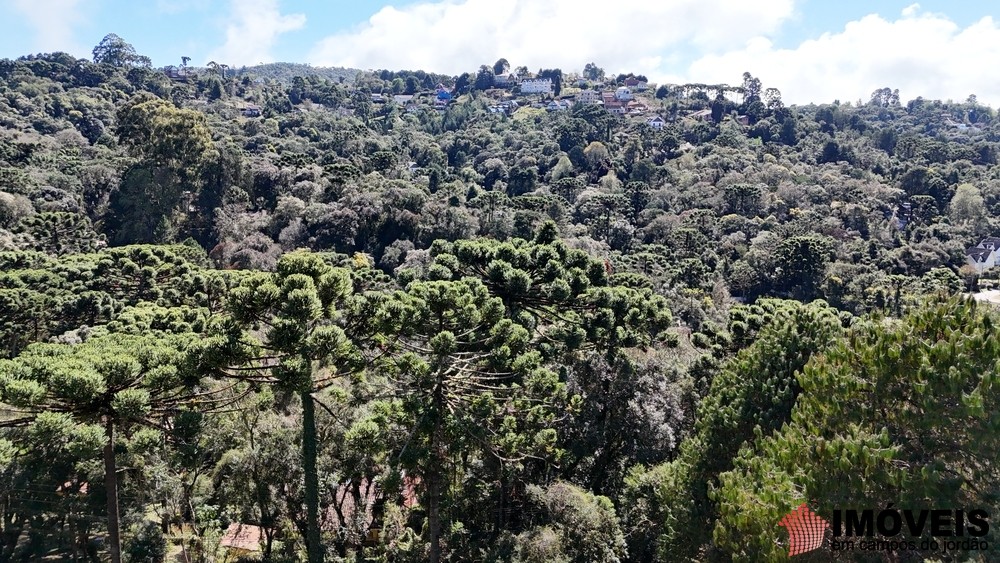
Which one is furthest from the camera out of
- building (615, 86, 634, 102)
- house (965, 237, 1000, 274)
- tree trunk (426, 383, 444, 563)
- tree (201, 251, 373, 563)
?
building (615, 86, 634, 102)

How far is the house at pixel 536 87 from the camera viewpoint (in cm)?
15750

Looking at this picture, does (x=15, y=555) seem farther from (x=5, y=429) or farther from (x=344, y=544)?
(x=344, y=544)

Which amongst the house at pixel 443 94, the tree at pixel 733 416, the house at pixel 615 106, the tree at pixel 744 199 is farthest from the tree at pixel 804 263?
the house at pixel 443 94

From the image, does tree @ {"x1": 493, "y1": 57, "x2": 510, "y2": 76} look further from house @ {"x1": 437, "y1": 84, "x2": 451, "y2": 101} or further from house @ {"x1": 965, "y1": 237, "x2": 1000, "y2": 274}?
house @ {"x1": 965, "y1": 237, "x2": 1000, "y2": 274}

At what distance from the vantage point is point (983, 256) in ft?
193

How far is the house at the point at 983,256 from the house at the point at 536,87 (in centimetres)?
11290

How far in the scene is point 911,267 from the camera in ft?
182

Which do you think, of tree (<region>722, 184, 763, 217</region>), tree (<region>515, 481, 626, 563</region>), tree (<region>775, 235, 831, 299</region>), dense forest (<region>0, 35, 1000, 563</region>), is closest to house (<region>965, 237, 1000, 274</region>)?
tree (<region>775, 235, 831, 299</region>)

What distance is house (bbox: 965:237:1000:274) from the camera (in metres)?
58.1

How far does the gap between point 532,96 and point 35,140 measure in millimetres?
112560

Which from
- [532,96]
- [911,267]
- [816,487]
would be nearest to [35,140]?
[816,487]

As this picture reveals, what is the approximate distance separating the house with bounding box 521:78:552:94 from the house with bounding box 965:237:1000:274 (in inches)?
Answer: 4445

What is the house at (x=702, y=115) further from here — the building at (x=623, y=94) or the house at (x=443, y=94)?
the house at (x=443, y=94)

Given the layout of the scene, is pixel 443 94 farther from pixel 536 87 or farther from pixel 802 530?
pixel 802 530
